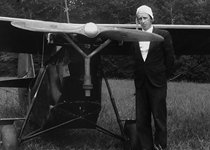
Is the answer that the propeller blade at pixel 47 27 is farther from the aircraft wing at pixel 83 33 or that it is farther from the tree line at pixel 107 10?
the tree line at pixel 107 10

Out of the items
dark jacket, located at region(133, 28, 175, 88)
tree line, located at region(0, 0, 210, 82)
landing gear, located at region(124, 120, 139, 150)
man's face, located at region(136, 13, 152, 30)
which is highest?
tree line, located at region(0, 0, 210, 82)

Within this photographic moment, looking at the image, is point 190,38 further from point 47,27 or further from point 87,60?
point 47,27

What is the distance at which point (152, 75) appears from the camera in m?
5.39

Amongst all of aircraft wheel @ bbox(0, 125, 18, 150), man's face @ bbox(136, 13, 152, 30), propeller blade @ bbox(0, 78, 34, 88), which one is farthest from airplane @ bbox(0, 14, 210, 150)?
propeller blade @ bbox(0, 78, 34, 88)

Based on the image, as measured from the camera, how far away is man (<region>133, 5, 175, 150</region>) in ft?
17.7

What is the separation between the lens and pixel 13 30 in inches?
253

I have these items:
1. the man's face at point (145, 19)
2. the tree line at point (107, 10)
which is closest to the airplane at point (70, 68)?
the man's face at point (145, 19)

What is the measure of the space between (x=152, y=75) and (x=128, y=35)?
1.99 ft

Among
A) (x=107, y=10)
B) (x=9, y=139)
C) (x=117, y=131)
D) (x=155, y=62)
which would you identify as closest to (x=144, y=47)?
(x=155, y=62)

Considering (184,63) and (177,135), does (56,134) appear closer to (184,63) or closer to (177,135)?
(177,135)

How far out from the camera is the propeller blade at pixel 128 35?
514 cm

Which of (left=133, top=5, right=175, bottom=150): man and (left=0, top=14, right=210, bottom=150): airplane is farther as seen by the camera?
(left=133, top=5, right=175, bottom=150): man

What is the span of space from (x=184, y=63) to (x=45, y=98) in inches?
936

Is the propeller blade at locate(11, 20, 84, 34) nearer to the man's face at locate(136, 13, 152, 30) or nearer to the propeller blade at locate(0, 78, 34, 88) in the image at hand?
the man's face at locate(136, 13, 152, 30)
